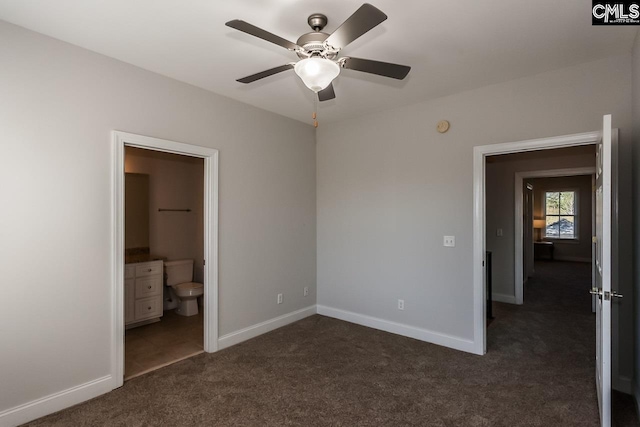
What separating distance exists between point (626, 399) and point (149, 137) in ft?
14.2

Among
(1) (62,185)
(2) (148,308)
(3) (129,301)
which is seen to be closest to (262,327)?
(2) (148,308)

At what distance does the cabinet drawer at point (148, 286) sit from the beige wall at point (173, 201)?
0.62 metres

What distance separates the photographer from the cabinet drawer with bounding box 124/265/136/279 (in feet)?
13.0

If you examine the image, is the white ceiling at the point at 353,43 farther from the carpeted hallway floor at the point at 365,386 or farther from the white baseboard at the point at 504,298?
the white baseboard at the point at 504,298

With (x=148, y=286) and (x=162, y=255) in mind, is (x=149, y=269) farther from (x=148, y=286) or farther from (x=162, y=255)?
(x=162, y=255)

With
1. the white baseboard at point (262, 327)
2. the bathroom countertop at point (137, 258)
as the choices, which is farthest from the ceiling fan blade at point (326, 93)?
the bathroom countertop at point (137, 258)

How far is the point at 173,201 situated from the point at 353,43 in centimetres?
373

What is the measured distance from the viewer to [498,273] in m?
5.31

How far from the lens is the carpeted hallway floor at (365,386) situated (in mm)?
2254

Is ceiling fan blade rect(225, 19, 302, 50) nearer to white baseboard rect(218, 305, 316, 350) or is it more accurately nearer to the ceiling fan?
the ceiling fan

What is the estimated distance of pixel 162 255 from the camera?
480cm

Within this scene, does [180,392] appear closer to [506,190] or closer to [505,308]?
[505,308]

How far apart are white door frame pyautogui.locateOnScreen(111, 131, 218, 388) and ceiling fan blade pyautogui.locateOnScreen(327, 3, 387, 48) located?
6.31ft

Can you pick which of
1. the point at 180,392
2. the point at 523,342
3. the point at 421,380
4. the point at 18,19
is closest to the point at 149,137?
the point at 18,19
